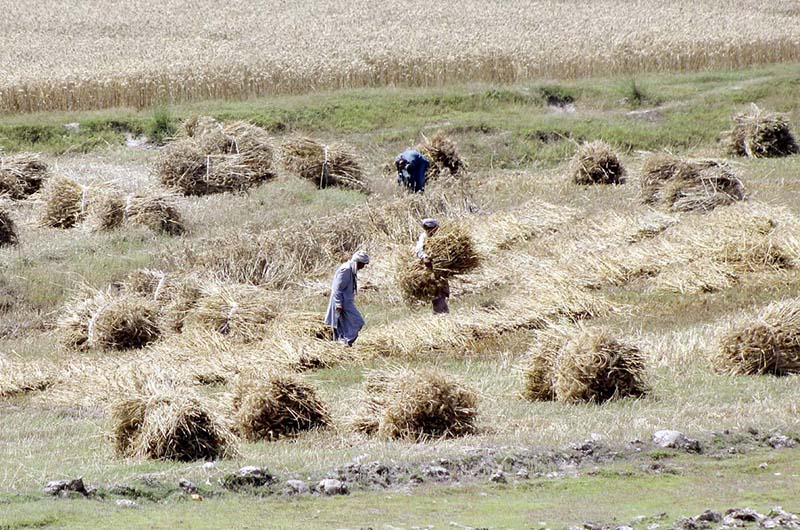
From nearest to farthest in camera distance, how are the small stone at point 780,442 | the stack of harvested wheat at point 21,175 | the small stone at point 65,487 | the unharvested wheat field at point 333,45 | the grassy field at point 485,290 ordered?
the small stone at point 65,487
the grassy field at point 485,290
the small stone at point 780,442
the stack of harvested wheat at point 21,175
the unharvested wheat field at point 333,45

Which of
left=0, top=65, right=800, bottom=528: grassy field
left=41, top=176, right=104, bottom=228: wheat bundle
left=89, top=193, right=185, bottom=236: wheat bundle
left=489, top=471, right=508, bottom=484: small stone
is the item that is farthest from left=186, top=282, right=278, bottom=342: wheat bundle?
left=489, top=471, right=508, bottom=484: small stone

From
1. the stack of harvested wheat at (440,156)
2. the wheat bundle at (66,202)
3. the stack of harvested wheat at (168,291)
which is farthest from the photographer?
the stack of harvested wheat at (440,156)

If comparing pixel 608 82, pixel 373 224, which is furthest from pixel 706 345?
pixel 608 82

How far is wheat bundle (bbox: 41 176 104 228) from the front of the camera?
28750 mm

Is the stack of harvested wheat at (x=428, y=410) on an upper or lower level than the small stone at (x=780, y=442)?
lower

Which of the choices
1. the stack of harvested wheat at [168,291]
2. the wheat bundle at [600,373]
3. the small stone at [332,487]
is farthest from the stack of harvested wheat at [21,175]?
the small stone at [332,487]

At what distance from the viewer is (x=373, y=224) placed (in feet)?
89.9

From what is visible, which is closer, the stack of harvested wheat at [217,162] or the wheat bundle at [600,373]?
the wheat bundle at [600,373]

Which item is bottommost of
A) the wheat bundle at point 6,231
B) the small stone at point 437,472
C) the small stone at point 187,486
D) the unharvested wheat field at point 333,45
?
the wheat bundle at point 6,231

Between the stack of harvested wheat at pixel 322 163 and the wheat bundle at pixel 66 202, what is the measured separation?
5.46 metres

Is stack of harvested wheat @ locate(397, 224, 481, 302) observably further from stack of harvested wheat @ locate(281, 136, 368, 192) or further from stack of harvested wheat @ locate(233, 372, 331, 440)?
stack of harvested wheat @ locate(281, 136, 368, 192)

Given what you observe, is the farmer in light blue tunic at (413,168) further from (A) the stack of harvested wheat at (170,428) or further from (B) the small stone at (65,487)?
(B) the small stone at (65,487)

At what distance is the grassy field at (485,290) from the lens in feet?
37.7

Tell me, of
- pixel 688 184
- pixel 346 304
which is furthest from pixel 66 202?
pixel 688 184
